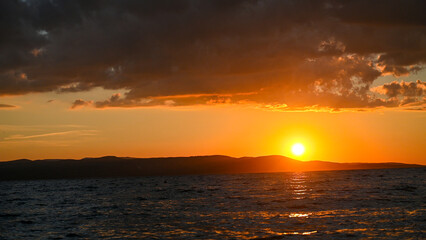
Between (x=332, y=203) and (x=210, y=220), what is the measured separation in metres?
17.7

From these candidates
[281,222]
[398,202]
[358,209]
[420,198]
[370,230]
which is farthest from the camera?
[420,198]

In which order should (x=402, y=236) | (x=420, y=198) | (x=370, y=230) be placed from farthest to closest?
(x=420, y=198) → (x=370, y=230) → (x=402, y=236)

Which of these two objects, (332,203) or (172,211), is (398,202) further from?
(172,211)

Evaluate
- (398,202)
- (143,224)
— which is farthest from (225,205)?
(398,202)

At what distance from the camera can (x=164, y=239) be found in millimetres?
34469

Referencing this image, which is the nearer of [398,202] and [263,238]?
[263,238]

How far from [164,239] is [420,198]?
121 ft

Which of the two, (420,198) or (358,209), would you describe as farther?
(420,198)

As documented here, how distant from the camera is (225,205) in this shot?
189 feet

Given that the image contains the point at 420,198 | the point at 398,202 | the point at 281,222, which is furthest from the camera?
the point at 420,198

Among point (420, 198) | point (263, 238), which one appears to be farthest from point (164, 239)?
point (420, 198)

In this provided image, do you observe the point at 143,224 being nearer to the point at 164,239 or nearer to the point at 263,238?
the point at 164,239

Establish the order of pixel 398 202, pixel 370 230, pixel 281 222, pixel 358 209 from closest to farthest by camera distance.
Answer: pixel 370 230
pixel 281 222
pixel 358 209
pixel 398 202

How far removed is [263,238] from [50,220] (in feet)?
87.7
